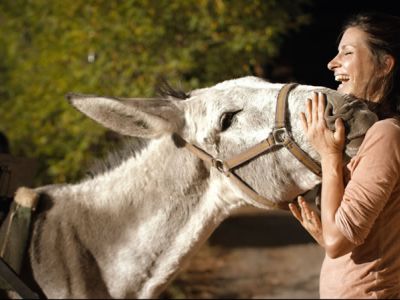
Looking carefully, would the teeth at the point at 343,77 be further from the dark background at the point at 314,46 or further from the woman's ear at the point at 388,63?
the dark background at the point at 314,46

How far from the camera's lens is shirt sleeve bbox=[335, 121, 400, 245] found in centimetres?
171

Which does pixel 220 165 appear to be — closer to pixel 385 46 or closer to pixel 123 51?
pixel 385 46

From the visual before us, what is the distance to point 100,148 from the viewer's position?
5.99 meters

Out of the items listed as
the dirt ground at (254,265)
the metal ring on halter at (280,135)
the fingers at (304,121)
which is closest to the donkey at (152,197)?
the metal ring on halter at (280,135)

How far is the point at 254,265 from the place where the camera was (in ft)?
24.3

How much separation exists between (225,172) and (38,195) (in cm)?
96

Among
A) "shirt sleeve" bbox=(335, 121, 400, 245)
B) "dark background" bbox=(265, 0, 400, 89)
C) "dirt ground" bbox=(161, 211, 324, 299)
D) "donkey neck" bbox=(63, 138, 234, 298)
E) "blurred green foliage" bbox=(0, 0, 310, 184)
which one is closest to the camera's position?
"shirt sleeve" bbox=(335, 121, 400, 245)

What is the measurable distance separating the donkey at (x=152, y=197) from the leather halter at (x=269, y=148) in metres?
0.03

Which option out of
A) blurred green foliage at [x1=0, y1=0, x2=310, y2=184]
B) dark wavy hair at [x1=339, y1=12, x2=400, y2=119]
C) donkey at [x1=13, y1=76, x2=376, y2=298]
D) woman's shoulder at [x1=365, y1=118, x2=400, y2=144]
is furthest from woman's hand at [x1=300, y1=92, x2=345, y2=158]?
blurred green foliage at [x1=0, y1=0, x2=310, y2=184]

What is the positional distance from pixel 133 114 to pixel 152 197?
1.47ft

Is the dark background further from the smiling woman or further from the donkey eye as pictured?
the smiling woman

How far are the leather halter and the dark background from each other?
7921mm

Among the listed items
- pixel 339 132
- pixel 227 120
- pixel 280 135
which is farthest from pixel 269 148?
pixel 339 132

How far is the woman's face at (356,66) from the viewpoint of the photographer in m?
1.96
